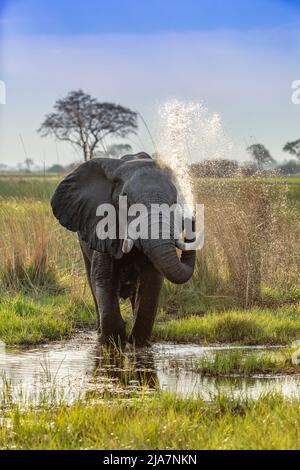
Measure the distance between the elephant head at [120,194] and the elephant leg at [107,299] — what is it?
162mm

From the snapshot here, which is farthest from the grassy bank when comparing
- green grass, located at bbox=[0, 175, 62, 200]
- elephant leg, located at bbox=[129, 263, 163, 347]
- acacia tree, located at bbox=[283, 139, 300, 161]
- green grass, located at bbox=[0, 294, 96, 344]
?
acacia tree, located at bbox=[283, 139, 300, 161]

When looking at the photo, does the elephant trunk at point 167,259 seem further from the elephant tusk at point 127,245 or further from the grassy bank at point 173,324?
the grassy bank at point 173,324

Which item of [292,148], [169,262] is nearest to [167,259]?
[169,262]

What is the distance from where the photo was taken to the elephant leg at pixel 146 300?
9.22m

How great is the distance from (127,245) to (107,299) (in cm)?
79

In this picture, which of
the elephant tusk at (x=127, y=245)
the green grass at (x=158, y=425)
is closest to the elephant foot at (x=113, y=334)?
the elephant tusk at (x=127, y=245)

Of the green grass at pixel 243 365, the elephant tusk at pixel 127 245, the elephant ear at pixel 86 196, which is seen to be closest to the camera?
→ the green grass at pixel 243 365

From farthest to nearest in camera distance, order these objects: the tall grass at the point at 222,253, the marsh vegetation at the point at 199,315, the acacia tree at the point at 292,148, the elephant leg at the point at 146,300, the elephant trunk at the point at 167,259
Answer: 1. the acacia tree at the point at 292,148
2. the tall grass at the point at 222,253
3. the elephant leg at the point at 146,300
4. the elephant trunk at the point at 167,259
5. the marsh vegetation at the point at 199,315

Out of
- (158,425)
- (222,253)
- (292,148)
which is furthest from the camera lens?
(292,148)

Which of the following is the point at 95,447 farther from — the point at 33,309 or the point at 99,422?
the point at 33,309

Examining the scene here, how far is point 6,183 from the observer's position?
3328cm

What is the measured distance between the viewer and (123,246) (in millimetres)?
8828

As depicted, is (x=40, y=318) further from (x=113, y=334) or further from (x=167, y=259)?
(x=167, y=259)

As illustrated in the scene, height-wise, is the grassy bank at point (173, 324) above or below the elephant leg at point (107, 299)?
below
